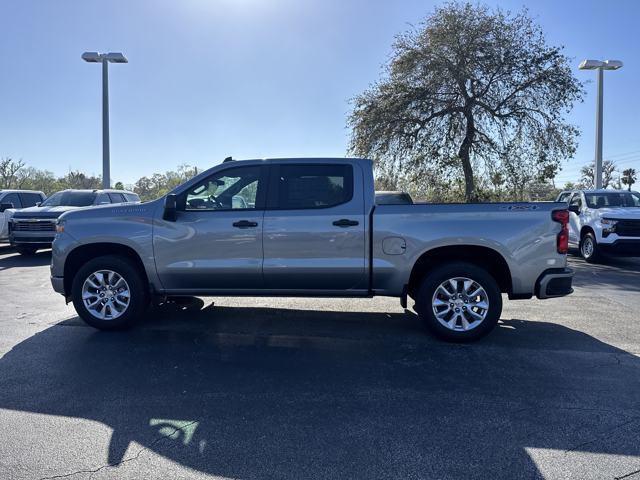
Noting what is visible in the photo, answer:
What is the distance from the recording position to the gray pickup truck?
5.15 meters

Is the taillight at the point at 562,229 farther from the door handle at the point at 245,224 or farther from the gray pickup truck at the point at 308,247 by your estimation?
the door handle at the point at 245,224

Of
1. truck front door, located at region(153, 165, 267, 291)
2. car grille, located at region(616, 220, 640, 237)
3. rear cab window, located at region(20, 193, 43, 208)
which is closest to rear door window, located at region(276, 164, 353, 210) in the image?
truck front door, located at region(153, 165, 267, 291)

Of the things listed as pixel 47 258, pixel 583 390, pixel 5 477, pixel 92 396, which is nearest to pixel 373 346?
pixel 583 390

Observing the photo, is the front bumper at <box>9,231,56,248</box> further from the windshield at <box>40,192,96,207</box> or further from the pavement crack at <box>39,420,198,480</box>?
the pavement crack at <box>39,420,198,480</box>

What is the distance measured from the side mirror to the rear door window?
3.87 feet

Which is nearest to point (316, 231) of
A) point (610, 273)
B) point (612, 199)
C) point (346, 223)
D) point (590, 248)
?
point (346, 223)

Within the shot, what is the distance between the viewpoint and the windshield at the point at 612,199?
12812 mm

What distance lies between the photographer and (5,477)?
2.80m

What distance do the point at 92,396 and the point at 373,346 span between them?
277 cm

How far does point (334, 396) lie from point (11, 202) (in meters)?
15.2

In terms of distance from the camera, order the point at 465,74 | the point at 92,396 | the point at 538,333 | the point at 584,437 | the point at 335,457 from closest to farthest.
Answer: the point at 335,457 → the point at 584,437 → the point at 92,396 → the point at 538,333 → the point at 465,74

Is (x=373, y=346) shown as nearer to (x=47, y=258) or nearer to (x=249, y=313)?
(x=249, y=313)

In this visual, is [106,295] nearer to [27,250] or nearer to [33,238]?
[33,238]

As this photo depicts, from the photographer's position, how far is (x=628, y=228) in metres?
11.4
